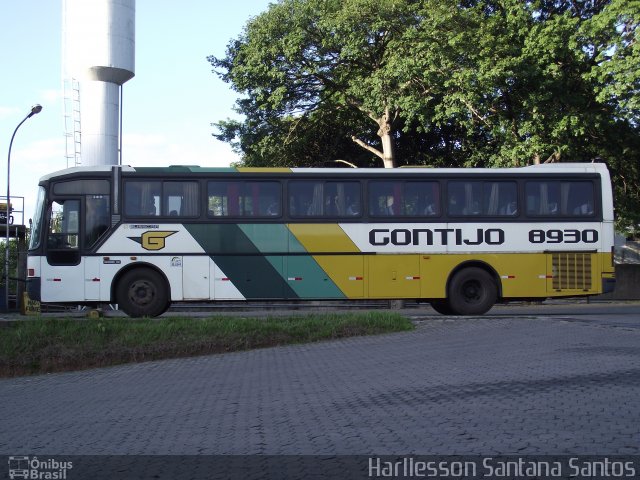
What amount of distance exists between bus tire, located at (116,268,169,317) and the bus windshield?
210 centimetres

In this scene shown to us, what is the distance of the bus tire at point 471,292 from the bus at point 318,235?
0.09 feet

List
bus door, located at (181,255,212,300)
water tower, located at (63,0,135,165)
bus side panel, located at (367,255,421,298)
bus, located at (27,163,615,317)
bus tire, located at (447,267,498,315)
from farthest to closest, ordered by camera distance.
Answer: water tower, located at (63,0,135,165), bus tire, located at (447,267,498,315), bus side panel, located at (367,255,421,298), bus door, located at (181,255,212,300), bus, located at (27,163,615,317)

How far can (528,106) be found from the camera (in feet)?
76.5

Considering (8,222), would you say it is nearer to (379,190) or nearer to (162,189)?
(162,189)

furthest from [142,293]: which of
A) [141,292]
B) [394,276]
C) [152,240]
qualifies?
[394,276]

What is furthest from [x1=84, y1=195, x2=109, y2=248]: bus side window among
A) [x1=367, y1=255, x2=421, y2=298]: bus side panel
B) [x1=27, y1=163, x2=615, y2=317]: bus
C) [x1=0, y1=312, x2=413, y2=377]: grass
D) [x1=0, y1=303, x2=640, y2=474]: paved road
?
[x1=367, y1=255, x2=421, y2=298]: bus side panel

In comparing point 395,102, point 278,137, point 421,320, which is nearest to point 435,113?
point 395,102

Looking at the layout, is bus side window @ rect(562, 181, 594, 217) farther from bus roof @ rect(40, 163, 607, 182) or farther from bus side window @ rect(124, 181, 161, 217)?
bus side window @ rect(124, 181, 161, 217)

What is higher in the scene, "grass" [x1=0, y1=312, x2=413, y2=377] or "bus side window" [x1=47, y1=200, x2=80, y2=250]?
"bus side window" [x1=47, y1=200, x2=80, y2=250]

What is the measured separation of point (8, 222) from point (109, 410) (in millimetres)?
21073

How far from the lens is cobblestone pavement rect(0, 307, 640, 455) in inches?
247

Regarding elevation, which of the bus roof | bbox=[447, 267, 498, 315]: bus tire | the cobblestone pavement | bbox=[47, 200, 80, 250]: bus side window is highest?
the bus roof

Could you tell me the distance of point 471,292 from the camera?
17266mm

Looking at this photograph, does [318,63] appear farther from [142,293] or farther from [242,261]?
[142,293]
